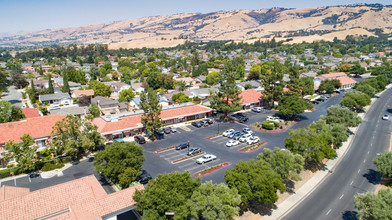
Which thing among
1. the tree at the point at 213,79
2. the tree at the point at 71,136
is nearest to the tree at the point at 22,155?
the tree at the point at 71,136

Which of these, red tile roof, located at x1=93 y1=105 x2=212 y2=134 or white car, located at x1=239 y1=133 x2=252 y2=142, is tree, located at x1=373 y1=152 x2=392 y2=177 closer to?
white car, located at x1=239 y1=133 x2=252 y2=142

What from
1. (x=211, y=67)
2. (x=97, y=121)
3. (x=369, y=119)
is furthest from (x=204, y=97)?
(x=211, y=67)

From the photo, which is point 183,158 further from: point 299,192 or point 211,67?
point 211,67

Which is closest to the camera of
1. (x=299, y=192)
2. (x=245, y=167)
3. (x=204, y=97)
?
(x=245, y=167)

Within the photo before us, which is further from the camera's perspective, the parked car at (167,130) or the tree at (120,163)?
the parked car at (167,130)

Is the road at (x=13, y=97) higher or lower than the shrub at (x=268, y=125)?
lower

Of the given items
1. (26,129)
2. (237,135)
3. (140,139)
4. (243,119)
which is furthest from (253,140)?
(26,129)

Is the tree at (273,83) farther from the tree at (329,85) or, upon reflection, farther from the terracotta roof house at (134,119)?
the tree at (329,85)
